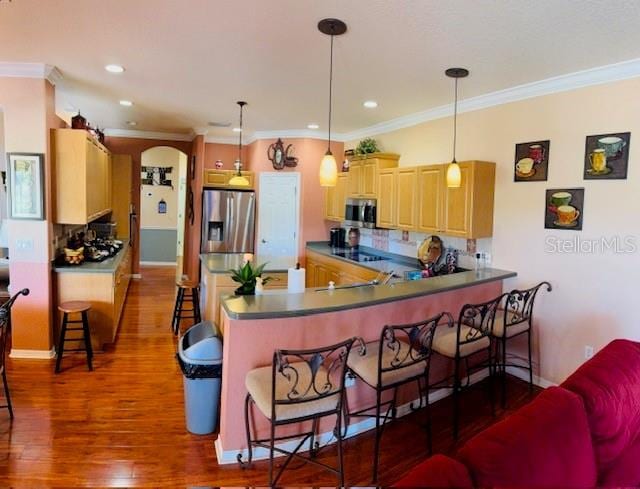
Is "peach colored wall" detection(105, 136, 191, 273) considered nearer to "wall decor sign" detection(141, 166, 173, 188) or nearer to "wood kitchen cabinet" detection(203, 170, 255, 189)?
"wood kitchen cabinet" detection(203, 170, 255, 189)

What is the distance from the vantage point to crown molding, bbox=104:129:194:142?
7543mm

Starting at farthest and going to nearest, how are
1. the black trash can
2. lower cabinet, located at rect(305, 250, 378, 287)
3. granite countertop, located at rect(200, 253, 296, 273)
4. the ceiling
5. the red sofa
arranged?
lower cabinet, located at rect(305, 250, 378, 287), granite countertop, located at rect(200, 253, 296, 273), the black trash can, the ceiling, the red sofa

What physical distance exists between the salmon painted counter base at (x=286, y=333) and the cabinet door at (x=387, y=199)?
6.54 feet

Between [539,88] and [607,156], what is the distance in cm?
86

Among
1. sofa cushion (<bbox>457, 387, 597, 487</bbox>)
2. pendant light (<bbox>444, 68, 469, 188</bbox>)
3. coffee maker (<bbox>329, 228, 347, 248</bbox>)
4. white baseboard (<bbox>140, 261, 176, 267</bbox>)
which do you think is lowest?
white baseboard (<bbox>140, 261, 176, 267</bbox>)

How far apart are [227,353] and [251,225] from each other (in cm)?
454

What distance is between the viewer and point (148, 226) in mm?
9961

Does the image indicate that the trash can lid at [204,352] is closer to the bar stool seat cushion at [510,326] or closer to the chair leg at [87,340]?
the chair leg at [87,340]

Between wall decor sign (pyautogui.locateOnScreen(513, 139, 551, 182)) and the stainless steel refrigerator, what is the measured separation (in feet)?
13.7

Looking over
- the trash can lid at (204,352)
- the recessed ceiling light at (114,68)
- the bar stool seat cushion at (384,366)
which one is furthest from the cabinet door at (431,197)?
the recessed ceiling light at (114,68)

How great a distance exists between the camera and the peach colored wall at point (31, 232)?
3.86 meters

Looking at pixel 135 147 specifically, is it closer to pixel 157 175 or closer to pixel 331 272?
pixel 157 175

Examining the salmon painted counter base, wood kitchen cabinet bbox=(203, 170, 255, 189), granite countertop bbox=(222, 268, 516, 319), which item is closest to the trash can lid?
the salmon painted counter base

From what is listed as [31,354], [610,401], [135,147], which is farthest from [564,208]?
[135,147]
